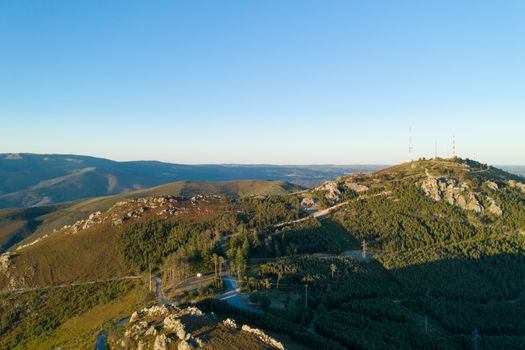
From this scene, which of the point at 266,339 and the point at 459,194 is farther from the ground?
the point at 459,194

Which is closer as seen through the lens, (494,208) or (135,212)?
(494,208)

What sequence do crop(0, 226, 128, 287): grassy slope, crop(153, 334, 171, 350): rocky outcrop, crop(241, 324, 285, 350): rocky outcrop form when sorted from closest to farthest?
crop(153, 334, 171, 350): rocky outcrop → crop(241, 324, 285, 350): rocky outcrop → crop(0, 226, 128, 287): grassy slope

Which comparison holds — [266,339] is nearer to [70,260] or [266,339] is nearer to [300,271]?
[300,271]

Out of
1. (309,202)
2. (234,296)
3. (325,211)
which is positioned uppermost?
(309,202)

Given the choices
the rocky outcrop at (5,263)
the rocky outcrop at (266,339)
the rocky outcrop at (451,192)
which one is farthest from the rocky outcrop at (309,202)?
the rocky outcrop at (5,263)

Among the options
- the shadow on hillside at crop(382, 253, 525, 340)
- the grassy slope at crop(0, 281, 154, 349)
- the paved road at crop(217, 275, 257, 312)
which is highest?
the paved road at crop(217, 275, 257, 312)

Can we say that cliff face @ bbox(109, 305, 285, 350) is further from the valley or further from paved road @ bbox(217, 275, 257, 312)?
paved road @ bbox(217, 275, 257, 312)

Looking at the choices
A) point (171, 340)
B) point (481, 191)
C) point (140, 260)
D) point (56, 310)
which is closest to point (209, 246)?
point (140, 260)

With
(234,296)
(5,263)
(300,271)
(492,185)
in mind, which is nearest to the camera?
(234,296)

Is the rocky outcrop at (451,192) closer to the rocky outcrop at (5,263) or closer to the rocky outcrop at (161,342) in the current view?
the rocky outcrop at (161,342)

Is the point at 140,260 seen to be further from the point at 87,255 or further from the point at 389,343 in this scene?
the point at 389,343

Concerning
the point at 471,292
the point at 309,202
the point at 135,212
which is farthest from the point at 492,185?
the point at 135,212

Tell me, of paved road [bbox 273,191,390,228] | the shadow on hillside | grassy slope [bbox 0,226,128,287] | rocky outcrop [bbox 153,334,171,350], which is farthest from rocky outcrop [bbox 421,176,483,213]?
rocky outcrop [bbox 153,334,171,350]
